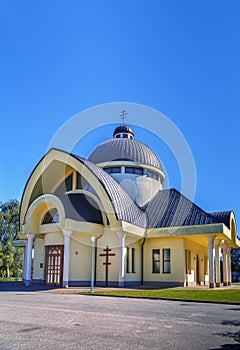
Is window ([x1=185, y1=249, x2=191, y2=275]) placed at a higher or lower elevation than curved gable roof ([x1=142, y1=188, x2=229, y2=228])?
lower

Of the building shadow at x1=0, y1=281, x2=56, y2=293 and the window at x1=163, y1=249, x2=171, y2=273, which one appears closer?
the building shadow at x1=0, y1=281, x2=56, y2=293

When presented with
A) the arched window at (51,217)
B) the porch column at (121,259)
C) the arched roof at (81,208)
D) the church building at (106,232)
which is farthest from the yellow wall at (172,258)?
the arched window at (51,217)

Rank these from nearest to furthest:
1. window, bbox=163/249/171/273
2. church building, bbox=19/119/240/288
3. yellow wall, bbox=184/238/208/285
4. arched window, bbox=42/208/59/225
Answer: church building, bbox=19/119/240/288 < arched window, bbox=42/208/59/225 < window, bbox=163/249/171/273 < yellow wall, bbox=184/238/208/285

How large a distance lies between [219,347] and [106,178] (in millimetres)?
18342

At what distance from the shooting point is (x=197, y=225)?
21422 millimetres

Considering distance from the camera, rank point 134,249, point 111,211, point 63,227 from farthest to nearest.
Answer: point 134,249
point 111,211
point 63,227

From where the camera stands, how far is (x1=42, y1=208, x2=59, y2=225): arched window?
72.5 ft

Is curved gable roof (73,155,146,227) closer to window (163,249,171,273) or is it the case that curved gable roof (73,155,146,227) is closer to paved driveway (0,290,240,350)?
window (163,249,171,273)

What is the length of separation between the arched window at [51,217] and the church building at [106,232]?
0.07 metres

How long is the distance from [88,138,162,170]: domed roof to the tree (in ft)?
60.5

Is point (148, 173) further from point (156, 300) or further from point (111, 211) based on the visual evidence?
point (156, 300)

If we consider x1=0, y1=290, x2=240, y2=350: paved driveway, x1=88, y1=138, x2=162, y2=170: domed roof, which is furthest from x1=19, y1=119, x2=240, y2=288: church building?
x1=0, y1=290, x2=240, y2=350: paved driveway

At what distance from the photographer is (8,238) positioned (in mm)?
43250

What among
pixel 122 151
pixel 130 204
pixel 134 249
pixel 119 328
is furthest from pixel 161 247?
pixel 119 328
